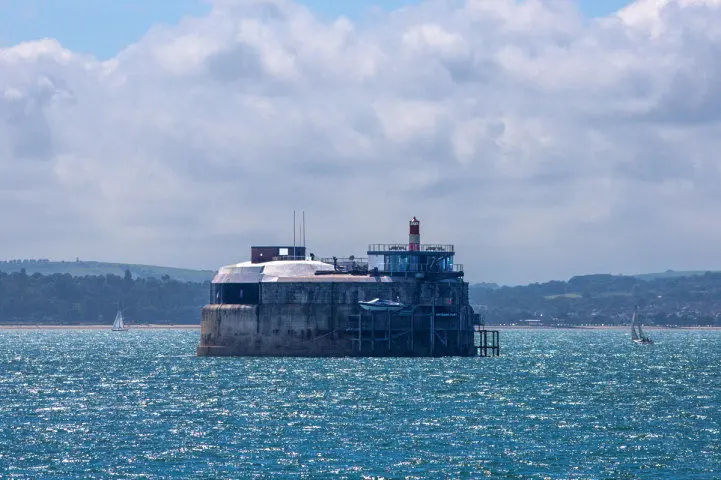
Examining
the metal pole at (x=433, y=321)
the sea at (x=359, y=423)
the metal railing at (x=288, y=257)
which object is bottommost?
the sea at (x=359, y=423)

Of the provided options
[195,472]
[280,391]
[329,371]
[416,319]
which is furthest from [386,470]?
[416,319]

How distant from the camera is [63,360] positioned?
162 meters

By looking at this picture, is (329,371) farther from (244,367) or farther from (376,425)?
(376,425)

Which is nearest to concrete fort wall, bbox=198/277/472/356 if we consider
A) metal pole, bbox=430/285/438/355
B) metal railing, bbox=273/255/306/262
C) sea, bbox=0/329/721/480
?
metal pole, bbox=430/285/438/355

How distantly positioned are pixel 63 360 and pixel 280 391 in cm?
6662

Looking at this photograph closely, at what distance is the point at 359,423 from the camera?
7906cm

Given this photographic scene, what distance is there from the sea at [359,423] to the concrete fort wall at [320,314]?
4735 millimetres

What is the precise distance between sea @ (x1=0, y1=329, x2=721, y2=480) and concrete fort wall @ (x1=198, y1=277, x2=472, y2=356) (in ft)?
15.5

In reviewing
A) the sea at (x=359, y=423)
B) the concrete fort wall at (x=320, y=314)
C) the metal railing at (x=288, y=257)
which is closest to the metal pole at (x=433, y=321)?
the concrete fort wall at (x=320, y=314)

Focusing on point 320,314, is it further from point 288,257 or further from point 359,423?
point 359,423

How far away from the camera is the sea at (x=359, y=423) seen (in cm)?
6275

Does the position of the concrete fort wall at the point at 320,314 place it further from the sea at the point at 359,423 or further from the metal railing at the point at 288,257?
the metal railing at the point at 288,257

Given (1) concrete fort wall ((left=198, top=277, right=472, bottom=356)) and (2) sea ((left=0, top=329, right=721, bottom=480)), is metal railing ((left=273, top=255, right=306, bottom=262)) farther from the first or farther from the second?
(2) sea ((left=0, top=329, right=721, bottom=480))

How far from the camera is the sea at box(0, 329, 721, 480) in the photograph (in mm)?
62750
